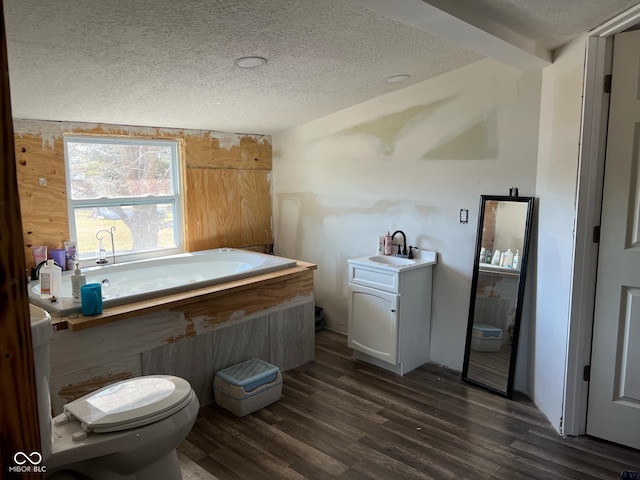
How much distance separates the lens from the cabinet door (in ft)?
10.2

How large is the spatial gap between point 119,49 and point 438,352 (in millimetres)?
2855

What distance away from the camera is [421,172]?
3.37 metres

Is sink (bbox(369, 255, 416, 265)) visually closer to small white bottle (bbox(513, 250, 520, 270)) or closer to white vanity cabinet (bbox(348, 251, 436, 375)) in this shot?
white vanity cabinet (bbox(348, 251, 436, 375))

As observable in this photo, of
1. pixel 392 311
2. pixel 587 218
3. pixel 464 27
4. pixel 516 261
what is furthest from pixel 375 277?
pixel 464 27

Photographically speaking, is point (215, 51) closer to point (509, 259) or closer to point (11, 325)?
point (11, 325)

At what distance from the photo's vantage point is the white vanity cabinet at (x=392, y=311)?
10.2 feet

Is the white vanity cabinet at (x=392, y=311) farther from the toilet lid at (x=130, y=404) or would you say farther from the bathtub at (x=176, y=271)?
the toilet lid at (x=130, y=404)

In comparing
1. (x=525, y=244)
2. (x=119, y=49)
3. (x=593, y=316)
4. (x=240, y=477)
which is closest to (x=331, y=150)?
(x=525, y=244)

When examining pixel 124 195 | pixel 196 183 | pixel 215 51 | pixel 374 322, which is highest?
pixel 215 51

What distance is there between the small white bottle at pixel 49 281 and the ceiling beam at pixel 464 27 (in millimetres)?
2142

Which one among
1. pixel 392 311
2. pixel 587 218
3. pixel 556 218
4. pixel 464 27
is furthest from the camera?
pixel 392 311

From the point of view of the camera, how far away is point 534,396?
9.06 ft

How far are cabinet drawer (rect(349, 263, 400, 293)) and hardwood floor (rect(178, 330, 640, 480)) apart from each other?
0.67 metres

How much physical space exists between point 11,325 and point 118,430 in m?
1.09
